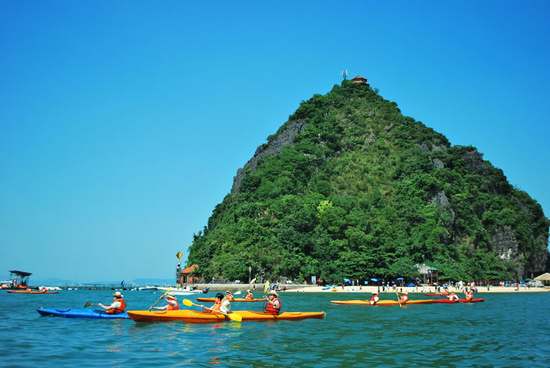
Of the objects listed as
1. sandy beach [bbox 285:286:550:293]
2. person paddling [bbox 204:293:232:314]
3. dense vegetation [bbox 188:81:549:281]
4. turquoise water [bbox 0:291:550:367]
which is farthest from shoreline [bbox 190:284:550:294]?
person paddling [bbox 204:293:232:314]

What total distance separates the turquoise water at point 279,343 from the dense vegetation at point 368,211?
52221mm

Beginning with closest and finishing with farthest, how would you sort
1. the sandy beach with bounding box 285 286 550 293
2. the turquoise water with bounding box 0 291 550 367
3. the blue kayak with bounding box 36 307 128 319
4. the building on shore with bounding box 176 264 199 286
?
1. the turquoise water with bounding box 0 291 550 367
2. the blue kayak with bounding box 36 307 128 319
3. the sandy beach with bounding box 285 286 550 293
4. the building on shore with bounding box 176 264 199 286

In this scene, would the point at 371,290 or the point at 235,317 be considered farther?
the point at 371,290

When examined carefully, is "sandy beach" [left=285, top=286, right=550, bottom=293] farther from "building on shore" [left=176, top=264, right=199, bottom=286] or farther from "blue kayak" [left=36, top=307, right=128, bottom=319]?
"blue kayak" [left=36, top=307, right=128, bottom=319]

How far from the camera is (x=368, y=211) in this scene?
94812mm

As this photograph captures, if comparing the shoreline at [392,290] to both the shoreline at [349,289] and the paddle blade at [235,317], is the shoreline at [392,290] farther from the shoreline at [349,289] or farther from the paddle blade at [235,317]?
the paddle blade at [235,317]

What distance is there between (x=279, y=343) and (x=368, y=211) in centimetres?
7372

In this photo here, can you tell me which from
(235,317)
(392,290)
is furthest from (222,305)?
(392,290)

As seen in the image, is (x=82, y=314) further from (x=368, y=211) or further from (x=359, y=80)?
(x=359, y=80)

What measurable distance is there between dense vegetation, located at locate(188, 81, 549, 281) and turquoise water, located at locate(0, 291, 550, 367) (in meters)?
52.2

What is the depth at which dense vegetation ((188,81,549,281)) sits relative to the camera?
8619cm

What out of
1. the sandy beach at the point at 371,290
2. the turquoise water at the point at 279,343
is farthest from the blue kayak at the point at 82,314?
the sandy beach at the point at 371,290

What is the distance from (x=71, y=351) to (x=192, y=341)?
4832 millimetres

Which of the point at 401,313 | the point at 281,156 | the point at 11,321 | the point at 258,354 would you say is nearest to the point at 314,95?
the point at 281,156
